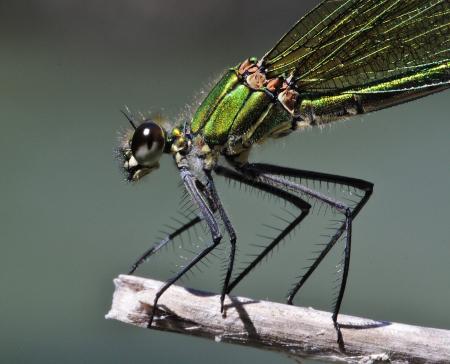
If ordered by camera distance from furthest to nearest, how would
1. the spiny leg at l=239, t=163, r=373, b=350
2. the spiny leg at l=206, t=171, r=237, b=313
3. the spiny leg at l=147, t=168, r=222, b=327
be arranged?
the spiny leg at l=239, t=163, r=373, b=350 → the spiny leg at l=147, t=168, r=222, b=327 → the spiny leg at l=206, t=171, r=237, b=313

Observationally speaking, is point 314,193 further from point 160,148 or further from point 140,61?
point 140,61

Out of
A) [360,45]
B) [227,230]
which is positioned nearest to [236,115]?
[227,230]

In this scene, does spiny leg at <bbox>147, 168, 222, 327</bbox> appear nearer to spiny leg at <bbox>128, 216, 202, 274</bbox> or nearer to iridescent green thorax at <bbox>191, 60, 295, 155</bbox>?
iridescent green thorax at <bbox>191, 60, 295, 155</bbox>

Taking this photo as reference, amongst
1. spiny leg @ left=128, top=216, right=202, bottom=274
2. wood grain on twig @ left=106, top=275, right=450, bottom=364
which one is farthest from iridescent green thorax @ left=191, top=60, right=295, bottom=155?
wood grain on twig @ left=106, top=275, right=450, bottom=364

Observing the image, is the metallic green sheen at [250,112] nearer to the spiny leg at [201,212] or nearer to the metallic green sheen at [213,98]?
the metallic green sheen at [213,98]

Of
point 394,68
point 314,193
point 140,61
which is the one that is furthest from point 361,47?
point 140,61

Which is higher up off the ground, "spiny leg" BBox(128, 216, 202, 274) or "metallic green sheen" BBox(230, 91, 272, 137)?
"metallic green sheen" BBox(230, 91, 272, 137)

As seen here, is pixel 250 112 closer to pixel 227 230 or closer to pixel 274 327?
pixel 227 230
